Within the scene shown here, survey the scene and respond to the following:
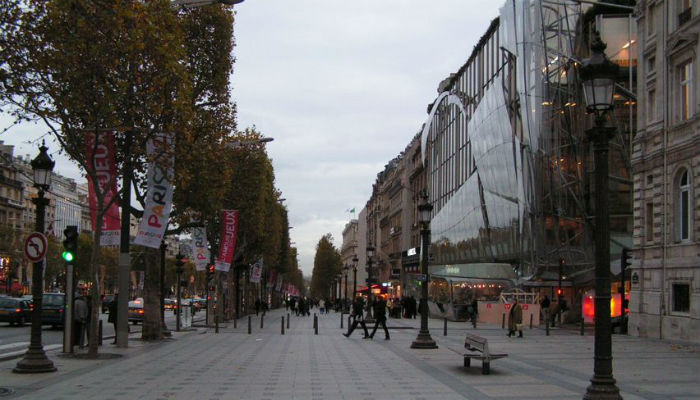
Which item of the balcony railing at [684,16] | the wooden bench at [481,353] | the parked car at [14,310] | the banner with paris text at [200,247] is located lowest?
the parked car at [14,310]

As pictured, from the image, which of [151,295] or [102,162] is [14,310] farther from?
[102,162]

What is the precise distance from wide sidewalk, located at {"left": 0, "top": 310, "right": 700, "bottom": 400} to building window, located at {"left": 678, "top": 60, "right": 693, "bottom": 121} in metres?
8.91

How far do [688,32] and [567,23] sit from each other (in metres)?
18.8

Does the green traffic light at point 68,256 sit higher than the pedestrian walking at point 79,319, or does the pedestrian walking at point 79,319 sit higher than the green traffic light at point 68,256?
the green traffic light at point 68,256

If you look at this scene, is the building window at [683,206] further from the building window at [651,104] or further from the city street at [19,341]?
the city street at [19,341]

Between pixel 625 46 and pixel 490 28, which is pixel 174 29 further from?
pixel 490 28

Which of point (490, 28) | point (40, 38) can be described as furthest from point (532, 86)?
point (40, 38)

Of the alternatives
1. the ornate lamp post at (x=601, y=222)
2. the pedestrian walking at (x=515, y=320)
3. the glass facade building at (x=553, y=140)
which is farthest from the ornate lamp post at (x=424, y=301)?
the glass facade building at (x=553, y=140)

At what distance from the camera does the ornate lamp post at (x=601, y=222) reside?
9.94 metres

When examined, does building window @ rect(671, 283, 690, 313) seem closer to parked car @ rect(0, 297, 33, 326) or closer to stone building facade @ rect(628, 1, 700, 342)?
stone building facade @ rect(628, 1, 700, 342)

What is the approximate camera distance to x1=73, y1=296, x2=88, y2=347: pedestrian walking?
2161 cm

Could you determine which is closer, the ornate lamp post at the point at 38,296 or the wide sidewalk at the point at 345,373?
the wide sidewalk at the point at 345,373

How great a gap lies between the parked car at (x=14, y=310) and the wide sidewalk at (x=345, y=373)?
44.8ft

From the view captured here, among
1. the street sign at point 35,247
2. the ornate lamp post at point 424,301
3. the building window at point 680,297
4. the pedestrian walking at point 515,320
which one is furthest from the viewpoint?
the pedestrian walking at point 515,320
